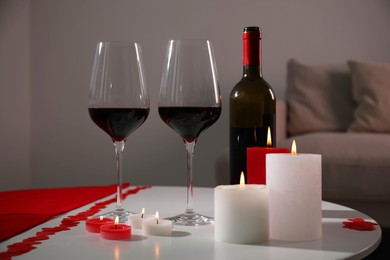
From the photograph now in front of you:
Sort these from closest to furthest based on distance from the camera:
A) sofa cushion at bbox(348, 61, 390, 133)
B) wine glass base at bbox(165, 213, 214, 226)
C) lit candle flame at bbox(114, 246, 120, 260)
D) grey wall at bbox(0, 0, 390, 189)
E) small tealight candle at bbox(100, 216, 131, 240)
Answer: lit candle flame at bbox(114, 246, 120, 260), small tealight candle at bbox(100, 216, 131, 240), wine glass base at bbox(165, 213, 214, 226), sofa cushion at bbox(348, 61, 390, 133), grey wall at bbox(0, 0, 390, 189)

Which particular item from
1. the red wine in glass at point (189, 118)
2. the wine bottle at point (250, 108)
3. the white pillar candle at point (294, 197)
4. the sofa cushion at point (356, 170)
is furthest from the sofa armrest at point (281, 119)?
the white pillar candle at point (294, 197)

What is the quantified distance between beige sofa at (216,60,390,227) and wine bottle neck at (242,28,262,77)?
1278 millimetres

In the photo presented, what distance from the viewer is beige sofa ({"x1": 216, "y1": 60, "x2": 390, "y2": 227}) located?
7.29 feet

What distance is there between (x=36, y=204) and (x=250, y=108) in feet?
1.43

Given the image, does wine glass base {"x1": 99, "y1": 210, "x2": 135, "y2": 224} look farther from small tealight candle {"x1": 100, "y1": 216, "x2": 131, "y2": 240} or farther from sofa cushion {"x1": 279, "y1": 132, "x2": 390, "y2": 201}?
sofa cushion {"x1": 279, "y1": 132, "x2": 390, "y2": 201}

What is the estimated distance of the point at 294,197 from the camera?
800 mm

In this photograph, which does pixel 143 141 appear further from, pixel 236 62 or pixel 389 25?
pixel 389 25

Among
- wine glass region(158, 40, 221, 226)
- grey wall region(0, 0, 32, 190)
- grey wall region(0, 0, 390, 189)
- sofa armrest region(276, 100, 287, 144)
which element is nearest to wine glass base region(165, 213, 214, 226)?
wine glass region(158, 40, 221, 226)

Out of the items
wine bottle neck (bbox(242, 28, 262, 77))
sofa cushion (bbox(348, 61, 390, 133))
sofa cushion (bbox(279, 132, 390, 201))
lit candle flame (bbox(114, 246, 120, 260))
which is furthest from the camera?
sofa cushion (bbox(348, 61, 390, 133))

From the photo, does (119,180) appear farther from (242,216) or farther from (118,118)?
(242,216)

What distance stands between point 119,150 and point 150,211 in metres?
0.13

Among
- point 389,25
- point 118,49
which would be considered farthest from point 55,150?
point 118,49

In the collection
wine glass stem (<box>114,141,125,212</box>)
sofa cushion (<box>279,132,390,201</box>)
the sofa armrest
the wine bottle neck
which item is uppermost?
the wine bottle neck

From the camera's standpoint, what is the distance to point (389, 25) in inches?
130
